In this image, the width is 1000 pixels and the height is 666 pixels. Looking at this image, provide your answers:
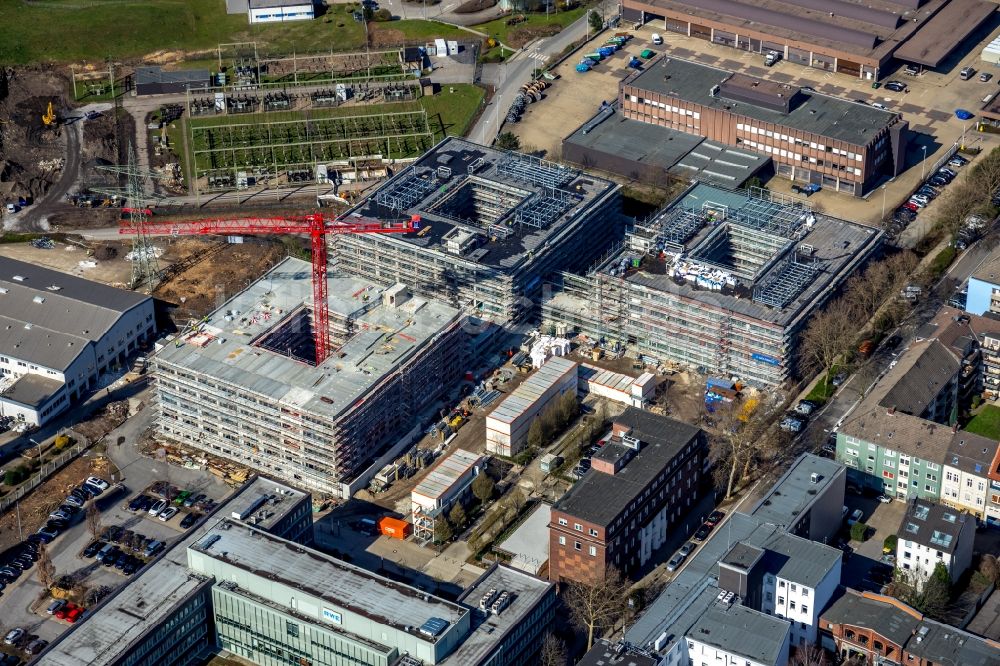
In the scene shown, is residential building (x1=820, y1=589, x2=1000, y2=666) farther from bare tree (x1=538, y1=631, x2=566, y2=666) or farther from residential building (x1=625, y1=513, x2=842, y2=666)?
bare tree (x1=538, y1=631, x2=566, y2=666)

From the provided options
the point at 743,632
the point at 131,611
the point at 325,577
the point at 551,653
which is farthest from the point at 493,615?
the point at 131,611

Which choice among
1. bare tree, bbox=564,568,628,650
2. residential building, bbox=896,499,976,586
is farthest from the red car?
residential building, bbox=896,499,976,586

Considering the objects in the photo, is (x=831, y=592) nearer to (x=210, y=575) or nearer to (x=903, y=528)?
(x=903, y=528)

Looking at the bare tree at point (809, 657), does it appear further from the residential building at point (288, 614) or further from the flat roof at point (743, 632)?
the residential building at point (288, 614)

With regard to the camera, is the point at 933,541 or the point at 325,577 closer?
the point at 325,577

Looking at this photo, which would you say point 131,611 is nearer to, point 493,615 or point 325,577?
point 325,577

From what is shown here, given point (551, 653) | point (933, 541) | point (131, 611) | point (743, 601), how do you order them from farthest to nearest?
point (933, 541) → point (131, 611) → point (743, 601) → point (551, 653)
